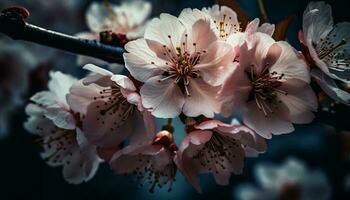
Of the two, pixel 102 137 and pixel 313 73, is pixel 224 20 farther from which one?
pixel 102 137

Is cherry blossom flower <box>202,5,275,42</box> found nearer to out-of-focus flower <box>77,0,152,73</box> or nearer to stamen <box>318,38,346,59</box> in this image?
stamen <box>318,38,346,59</box>

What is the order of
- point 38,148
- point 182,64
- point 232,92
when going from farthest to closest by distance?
point 38,148 → point 182,64 → point 232,92

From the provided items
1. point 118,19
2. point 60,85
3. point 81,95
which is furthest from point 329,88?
point 118,19

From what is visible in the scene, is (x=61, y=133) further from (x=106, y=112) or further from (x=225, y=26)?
(x=225, y=26)

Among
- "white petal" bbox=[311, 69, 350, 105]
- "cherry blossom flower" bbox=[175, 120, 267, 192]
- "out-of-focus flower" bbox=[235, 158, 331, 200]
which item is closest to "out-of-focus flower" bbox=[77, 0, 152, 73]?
"cherry blossom flower" bbox=[175, 120, 267, 192]

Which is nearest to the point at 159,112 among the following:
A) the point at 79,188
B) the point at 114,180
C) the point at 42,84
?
the point at 42,84

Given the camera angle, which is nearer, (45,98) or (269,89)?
(269,89)

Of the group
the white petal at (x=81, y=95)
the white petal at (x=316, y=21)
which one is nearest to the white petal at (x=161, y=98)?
the white petal at (x=81, y=95)
